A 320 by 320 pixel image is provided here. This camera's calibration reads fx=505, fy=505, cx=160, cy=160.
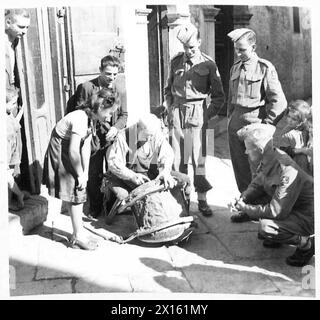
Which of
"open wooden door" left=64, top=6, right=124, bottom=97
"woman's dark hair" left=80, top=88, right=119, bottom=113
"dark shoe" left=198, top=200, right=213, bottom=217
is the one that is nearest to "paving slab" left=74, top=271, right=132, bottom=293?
"dark shoe" left=198, top=200, right=213, bottom=217

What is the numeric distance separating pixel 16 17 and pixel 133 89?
1.03 m

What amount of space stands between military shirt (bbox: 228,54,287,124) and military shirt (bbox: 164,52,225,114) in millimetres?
144

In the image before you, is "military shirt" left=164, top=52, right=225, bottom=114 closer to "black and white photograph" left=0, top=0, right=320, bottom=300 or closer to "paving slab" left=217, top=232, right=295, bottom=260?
"black and white photograph" left=0, top=0, right=320, bottom=300

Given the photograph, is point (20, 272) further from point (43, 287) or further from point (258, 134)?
point (258, 134)

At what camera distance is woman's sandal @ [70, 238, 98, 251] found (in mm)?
3757

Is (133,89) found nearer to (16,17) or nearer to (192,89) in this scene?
(192,89)

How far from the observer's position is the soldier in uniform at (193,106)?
4.07m

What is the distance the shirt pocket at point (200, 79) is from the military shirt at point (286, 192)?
36.0 inches

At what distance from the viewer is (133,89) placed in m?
4.01

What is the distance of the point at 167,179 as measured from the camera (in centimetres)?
382

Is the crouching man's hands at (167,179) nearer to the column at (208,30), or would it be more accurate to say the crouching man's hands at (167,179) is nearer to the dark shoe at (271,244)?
the dark shoe at (271,244)

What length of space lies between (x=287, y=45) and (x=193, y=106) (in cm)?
91

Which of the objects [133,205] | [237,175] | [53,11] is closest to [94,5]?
[53,11]

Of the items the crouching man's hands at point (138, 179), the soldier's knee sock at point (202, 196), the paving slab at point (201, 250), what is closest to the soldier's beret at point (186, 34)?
the crouching man's hands at point (138, 179)
